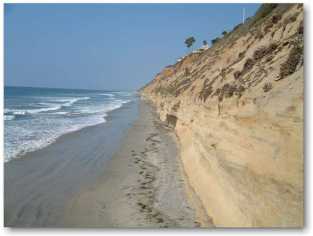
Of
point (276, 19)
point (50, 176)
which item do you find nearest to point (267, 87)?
point (276, 19)

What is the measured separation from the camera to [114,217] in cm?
697

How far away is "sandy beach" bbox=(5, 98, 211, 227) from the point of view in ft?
22.5

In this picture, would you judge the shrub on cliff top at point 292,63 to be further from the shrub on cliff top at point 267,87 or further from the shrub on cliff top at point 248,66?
the shrub on cliff top at point 248,66

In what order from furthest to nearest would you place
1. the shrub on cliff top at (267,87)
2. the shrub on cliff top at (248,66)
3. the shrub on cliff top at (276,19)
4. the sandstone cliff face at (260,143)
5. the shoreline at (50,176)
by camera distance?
the shrub on cliff top at (276,19) → the shrub on cliff top at (248,66) → the shoreline at (50,176) → the shrub on cliff top at (267,87) → the sandstone cliff face at (260,143)

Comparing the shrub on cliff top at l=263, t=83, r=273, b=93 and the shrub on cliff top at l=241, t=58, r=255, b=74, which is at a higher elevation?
the shrub on cliff top at l=241, t=58, r=255, b=74

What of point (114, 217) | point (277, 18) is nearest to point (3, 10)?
point (114, 217)

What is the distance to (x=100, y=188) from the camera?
8758 millimetres

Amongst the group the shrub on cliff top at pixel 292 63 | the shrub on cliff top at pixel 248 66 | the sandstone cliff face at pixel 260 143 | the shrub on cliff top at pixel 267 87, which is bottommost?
the sandstone cliff face at pixel 260 143

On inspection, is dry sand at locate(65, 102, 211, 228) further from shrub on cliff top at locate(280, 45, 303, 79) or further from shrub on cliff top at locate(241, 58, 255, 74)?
shrub on cliff top at locate(241, 58, 255, 74)

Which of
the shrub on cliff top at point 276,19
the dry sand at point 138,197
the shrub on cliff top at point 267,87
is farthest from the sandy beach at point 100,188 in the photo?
the shrub on cliff top at point 276,19

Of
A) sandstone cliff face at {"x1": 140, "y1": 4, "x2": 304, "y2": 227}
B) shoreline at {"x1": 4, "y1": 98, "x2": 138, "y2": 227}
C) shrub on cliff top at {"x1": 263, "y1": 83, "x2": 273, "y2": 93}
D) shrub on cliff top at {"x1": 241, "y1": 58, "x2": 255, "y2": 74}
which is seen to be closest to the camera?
sandstone cliff face at {"x1": 140, "y1": 4, "x2": 304, "y2": 227}

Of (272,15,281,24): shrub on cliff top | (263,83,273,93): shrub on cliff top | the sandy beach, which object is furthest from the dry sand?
(272,15,281,24): shrub on cliff top

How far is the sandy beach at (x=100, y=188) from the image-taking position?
6.87 m

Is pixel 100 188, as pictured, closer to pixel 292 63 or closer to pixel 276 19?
pixel 292 63
